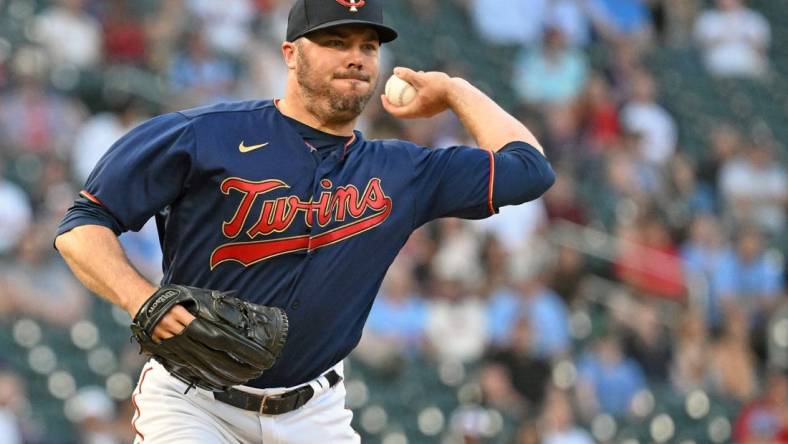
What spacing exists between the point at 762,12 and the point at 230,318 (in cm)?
1360

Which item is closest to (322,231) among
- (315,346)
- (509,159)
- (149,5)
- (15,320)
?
(315,346)

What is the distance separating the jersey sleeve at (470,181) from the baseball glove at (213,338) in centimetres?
73

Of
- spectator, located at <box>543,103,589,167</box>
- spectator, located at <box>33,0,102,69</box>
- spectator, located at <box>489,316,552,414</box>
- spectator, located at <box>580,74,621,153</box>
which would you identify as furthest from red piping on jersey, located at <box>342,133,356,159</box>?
spectator, located at <box>580,74,621,153</box>

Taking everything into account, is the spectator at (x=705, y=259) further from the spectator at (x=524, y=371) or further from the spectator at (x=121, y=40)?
the spectator at (x=121, y=40)

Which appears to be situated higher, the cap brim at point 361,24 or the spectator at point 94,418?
the cap brim at point 361,24

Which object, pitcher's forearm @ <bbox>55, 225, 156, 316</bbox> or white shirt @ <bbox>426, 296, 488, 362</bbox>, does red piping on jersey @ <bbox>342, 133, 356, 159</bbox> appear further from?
white shirt @ <bbox>426, 296, 488, 362</bbox>

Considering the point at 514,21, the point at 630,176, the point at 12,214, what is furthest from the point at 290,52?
the point at 514,21

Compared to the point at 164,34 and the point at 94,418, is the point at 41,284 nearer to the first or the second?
the point at 94,418

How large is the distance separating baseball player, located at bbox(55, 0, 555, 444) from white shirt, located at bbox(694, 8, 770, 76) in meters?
11.3

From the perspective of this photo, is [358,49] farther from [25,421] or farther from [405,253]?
[405,253]

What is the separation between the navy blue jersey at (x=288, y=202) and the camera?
4031 millimetres

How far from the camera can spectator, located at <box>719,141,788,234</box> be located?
42.0 feet

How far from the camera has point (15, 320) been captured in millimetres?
8648

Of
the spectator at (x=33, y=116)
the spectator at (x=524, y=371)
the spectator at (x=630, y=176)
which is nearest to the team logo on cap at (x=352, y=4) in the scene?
the spectator at (x=524, y=371)
